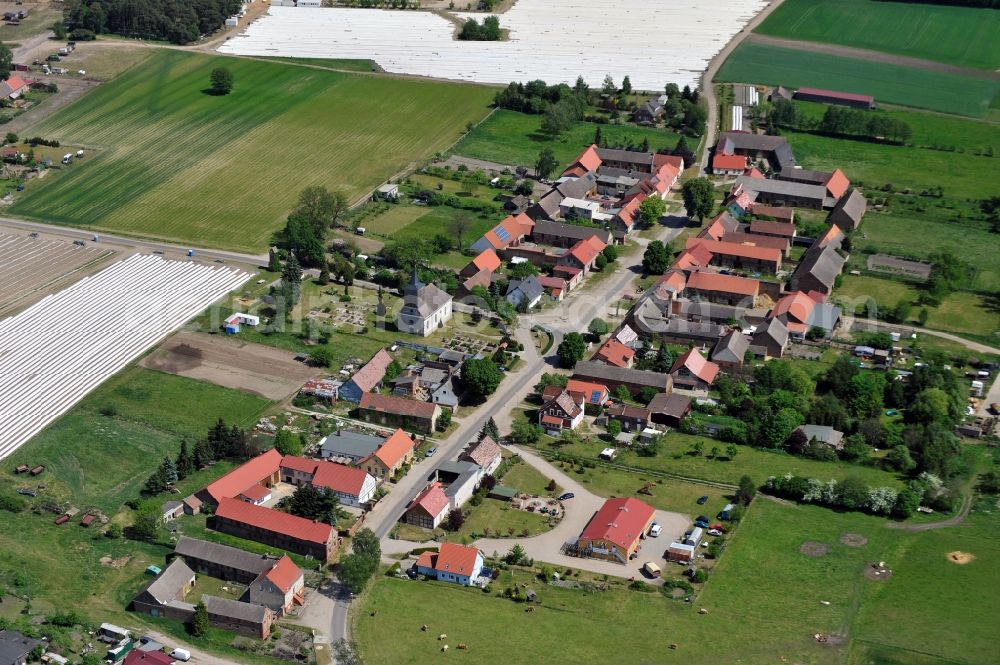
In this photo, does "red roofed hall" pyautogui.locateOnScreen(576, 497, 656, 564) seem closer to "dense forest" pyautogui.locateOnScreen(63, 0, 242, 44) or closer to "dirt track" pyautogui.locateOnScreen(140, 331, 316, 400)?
"dirt track" pyautogui.locateOnScreen(140, 331, 316, 400)

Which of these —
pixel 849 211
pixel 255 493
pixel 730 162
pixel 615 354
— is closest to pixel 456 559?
pixel 255 493

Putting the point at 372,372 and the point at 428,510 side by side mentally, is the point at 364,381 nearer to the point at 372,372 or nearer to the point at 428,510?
the point at 372,372

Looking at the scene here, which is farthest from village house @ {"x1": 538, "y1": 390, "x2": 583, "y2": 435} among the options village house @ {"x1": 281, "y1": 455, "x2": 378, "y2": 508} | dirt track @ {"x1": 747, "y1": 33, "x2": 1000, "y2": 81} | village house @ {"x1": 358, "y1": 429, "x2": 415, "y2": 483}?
dirt track @ {"x1": 747, "y1": 33, "x2": 1000, "y2": 81}

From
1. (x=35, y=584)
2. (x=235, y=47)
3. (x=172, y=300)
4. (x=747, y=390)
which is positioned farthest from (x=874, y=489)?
(x=235, y=47)

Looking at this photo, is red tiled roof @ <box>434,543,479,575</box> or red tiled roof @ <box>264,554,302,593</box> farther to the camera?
red tiled roof @ <box>434,543,479,575</box>

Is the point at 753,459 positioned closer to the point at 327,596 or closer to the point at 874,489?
the point at 874,489
